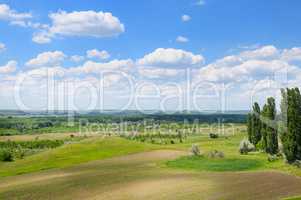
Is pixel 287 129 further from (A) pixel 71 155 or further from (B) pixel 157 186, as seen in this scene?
(A) pixel 71 155

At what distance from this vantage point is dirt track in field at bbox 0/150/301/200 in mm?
36375

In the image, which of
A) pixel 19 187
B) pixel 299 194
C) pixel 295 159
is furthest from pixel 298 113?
pixel 19 187

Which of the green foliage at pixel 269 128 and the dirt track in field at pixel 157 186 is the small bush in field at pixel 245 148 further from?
the dirt track in field at pixel 157 186

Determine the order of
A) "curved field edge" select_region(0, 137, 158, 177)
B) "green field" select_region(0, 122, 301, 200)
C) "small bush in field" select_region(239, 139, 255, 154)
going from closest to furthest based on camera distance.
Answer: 1. "green field" select_region(0, 122, 301, 200)
2. "curved field edge" select_region(0, 137, 158, 177)
3. "small bush in field" select_region(239, 139, 255, 154)

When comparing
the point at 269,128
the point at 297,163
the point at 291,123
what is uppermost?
the point at 291,123

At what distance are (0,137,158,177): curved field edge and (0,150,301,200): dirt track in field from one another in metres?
15.2

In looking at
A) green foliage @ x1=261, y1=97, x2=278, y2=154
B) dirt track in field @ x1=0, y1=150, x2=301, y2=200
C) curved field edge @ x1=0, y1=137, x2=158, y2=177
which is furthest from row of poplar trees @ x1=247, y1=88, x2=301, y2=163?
curved field edge @ x1=0, y1=137, x2=158, y2=177

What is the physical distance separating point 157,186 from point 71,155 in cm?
4854

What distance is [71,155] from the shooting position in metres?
87.0

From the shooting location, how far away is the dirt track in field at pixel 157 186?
119 ft

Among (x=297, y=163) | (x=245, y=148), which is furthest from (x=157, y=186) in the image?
(x=245, y=148)

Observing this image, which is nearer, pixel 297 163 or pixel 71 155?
pixel 297 163

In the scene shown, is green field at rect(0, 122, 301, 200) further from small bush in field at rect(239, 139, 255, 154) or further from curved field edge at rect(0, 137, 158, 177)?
small bush in field at rect(239, 139, 255, 154)

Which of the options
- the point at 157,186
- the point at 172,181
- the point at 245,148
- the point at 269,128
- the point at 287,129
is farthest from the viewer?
the point at 245,148
